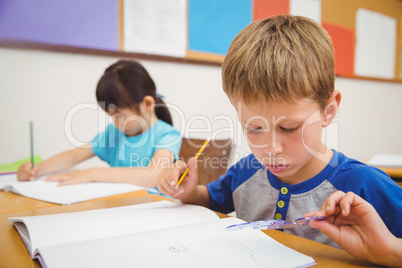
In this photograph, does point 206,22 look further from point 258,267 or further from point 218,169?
point 258,267

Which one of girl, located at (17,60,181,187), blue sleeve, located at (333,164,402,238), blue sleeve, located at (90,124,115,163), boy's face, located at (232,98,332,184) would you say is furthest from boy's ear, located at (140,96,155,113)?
blue sleeve, located at (333,164,402,238)

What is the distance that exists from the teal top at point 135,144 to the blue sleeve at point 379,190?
734 mm

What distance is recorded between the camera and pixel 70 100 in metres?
1.53

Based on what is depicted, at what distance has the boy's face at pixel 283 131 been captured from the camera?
573 mm

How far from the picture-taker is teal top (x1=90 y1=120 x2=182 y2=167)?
130 cm

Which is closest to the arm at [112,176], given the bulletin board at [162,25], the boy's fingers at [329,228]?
the boy's fingers at [329,228]

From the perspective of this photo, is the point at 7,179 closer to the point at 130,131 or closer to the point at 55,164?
the point at 55,164

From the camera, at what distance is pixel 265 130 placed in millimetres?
577

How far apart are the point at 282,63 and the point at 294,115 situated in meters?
0.09

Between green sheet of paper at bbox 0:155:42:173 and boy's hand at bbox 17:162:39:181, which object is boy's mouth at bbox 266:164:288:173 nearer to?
boy's hand at bbox 17:162:39:181

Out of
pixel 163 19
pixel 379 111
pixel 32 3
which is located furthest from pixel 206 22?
pixel 379 111

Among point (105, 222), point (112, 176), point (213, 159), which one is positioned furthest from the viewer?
point (213, 159)

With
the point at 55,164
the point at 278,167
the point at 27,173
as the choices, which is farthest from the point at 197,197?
the point at 55,164

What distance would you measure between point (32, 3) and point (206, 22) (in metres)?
0.90
